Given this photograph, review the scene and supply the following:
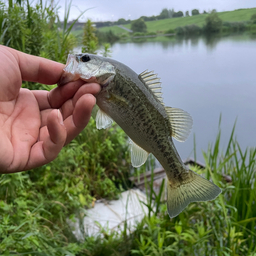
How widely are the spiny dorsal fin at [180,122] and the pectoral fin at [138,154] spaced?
18 centimetres

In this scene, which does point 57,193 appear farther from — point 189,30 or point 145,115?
point 189,30

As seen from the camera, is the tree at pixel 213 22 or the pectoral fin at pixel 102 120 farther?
the tree at pixel 213 22

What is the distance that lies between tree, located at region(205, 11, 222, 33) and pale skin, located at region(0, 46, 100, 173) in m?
2.69

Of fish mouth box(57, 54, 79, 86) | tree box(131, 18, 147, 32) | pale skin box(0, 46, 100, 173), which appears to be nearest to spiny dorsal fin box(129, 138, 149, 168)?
pale skin box(0, 46, 100, 173)

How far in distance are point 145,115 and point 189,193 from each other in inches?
17.6

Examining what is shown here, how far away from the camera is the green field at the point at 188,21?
296cm

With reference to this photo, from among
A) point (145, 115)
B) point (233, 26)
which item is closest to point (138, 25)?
point (233, 26)

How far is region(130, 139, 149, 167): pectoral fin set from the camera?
1.22 metres

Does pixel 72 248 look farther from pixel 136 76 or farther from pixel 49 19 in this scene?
pixel 49 19

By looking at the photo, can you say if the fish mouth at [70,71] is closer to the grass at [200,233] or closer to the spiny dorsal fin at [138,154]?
the spiny dorsal fin at [138,154]

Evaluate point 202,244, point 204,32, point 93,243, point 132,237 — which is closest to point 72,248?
point 93,243

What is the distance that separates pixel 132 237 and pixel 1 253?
108cm

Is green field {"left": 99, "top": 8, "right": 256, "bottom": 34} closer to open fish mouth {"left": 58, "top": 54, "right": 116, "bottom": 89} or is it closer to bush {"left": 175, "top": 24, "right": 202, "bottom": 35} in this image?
bush {"left": 175, "top": 24, "right": 202, "bottom": 35}

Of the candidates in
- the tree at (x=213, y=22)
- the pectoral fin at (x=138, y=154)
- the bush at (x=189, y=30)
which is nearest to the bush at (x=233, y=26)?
the tree at (x=213, y=22)
